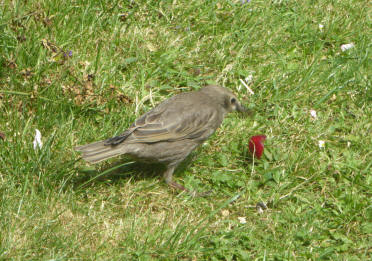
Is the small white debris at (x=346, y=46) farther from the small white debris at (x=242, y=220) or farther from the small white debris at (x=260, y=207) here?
the small white debris at (x=242, y=220)

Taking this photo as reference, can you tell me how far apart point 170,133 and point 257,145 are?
86cm

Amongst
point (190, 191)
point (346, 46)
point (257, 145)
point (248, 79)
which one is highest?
point (346, 46)

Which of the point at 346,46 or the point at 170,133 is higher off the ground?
the point at 346,46

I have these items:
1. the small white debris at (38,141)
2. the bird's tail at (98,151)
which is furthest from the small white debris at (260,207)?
the small white debris at (38,141)

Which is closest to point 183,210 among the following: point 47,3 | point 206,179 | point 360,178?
point 206,179

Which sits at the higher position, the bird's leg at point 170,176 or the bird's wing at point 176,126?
the bird's wing at point 176,126

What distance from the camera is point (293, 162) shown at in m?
5.71

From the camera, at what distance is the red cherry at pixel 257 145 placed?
5.62 metres

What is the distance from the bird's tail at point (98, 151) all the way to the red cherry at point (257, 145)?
1.34 m

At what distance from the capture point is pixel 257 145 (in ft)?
18.4

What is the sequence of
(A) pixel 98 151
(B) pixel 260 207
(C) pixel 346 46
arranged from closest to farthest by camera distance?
1. (A) pixel 98 151
2. (B) pixel 260 207
3. (C) pixel 346 46

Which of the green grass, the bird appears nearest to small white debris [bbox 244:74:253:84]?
the green grass

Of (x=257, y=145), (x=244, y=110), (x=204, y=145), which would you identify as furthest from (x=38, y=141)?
(x=244, y=110)

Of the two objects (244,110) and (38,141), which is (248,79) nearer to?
(244,110)
